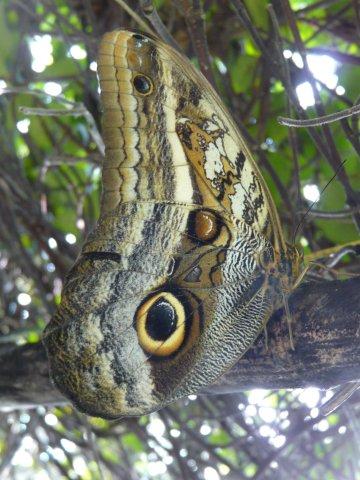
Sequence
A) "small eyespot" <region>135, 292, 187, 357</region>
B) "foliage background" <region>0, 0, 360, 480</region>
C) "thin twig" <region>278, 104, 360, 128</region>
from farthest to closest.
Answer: "foliage background" <region>0, 0, 360, 480</region> < "small eyespot" <region>135, 292, 187, 357</region> < "thin twig" <region>278, 104, 360, 128</region>

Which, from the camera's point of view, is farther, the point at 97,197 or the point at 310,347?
the point at 97,197

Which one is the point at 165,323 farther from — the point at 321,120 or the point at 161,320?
the point at 321,120

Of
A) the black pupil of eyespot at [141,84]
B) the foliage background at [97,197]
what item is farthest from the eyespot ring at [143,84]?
the foliage background at [97,197]

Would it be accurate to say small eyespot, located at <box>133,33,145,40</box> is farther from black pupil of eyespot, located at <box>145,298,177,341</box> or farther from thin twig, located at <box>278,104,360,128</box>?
black pupil of eyespot, located at <box>145,298,177,341</box>

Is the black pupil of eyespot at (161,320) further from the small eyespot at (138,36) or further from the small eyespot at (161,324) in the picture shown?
the small eyespot at (138,36)

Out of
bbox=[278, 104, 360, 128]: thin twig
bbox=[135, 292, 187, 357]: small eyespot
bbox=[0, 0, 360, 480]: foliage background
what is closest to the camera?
bbox=[278, 104, 360, 128]: thin twig

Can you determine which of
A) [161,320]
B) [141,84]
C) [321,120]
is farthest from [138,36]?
[161,320]

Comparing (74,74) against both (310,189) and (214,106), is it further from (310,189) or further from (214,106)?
(214,106)

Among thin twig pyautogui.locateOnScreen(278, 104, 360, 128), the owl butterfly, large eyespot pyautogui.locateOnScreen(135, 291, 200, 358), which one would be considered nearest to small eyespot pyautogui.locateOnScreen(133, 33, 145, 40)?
the owl butterfly
